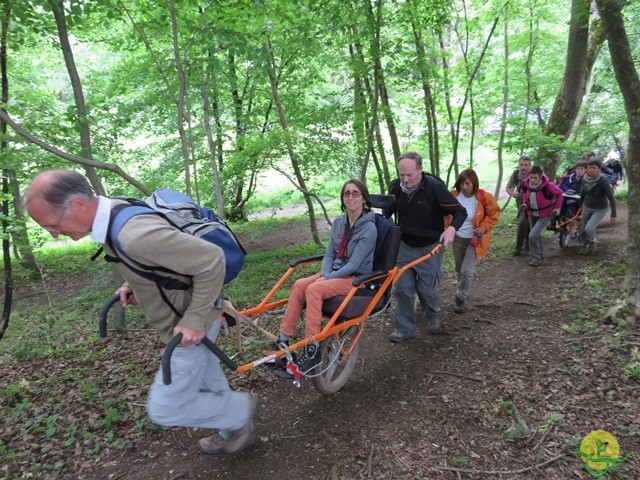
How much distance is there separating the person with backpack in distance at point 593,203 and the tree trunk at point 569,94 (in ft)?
4.94

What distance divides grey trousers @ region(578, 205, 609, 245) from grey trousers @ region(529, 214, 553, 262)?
2.79ft

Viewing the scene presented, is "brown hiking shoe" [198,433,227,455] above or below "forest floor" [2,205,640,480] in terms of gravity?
above

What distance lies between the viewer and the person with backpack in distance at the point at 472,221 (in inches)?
195

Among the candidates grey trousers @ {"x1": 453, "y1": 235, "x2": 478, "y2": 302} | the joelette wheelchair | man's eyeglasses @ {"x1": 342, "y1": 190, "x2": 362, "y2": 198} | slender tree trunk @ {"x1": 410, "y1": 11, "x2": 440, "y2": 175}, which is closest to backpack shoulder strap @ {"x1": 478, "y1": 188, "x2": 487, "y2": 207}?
grey trousers @ {"x1": 453, "y1": 235, "x2": 478, "y2": 302}

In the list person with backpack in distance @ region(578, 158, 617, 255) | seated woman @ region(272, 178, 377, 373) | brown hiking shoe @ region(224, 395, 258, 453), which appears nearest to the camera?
brown hiking shoe @ region(224, 395, 258, 453)

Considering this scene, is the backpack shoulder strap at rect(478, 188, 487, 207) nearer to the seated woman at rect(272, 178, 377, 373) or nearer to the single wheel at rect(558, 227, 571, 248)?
the seated woman at rect(272, 178, 377, 373)

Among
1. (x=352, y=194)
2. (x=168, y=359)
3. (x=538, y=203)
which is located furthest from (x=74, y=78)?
(x=538, y=203)

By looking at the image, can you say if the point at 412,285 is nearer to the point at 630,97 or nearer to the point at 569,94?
the point at 630,97

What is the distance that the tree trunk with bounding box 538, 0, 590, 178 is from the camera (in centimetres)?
855

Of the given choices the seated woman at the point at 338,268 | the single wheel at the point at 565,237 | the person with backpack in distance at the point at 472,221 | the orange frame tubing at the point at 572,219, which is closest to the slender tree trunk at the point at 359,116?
the person with backpack in distance at the point at 472,221

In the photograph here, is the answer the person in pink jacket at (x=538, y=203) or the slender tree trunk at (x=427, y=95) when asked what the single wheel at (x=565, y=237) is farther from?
the slender tree trunk at (x=427, y=95)

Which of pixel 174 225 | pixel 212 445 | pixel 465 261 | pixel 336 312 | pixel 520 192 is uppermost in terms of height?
pixel 174 225

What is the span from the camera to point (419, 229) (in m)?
4.32

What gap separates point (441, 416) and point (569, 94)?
938 cm
